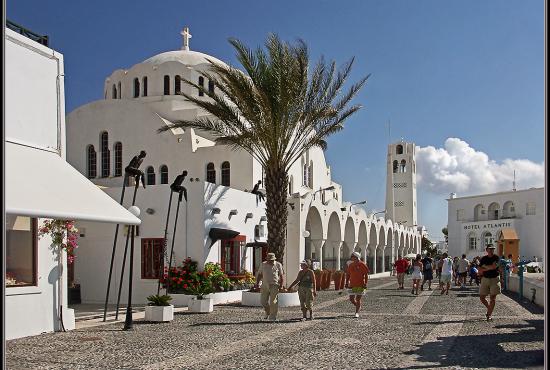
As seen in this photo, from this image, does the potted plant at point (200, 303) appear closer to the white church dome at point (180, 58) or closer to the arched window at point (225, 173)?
the arched window at point (225, 173)

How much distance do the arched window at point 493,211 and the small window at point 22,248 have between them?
202 feet

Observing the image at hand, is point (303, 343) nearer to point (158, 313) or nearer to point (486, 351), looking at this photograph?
point (486, 351)

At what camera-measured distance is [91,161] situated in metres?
27.5

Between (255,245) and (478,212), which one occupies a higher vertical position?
(478,212)

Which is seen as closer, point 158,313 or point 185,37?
point 158,313

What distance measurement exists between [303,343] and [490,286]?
16.6 feet

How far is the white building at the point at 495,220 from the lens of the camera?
61375 millimetres

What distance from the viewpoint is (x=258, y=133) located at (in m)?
18.5

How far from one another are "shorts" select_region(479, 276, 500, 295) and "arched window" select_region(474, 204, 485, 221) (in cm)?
5735

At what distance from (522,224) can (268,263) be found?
176 feet

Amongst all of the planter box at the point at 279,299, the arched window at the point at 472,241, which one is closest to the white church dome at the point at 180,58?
the planter box at the point at 279,299

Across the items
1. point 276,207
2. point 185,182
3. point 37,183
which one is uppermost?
point 185,182

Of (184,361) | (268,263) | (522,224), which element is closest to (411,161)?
(522,224)

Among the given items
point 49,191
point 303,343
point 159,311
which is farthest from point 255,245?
point 49,191
